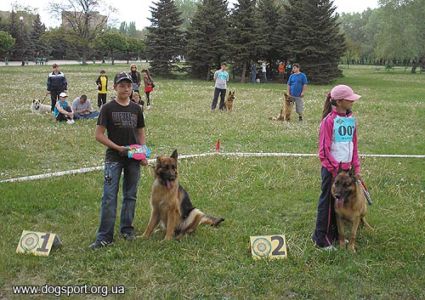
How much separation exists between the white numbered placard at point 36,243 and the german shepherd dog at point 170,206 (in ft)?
3.90

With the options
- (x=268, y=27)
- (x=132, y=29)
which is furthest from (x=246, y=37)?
(x=132, y=29)

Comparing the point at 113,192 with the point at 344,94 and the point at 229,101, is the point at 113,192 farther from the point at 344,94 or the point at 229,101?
the point at 229,101

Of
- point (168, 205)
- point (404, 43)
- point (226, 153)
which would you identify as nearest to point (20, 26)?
point (404, 43)

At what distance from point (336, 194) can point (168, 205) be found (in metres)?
2.05

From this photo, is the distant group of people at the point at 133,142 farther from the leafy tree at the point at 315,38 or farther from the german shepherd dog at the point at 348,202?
the leafy tree at the point at 315,38

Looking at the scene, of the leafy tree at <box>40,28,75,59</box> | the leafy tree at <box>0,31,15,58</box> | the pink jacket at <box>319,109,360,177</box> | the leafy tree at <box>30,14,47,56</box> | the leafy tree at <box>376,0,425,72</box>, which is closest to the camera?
the pink jacket at <box>319,109,360,177</box>

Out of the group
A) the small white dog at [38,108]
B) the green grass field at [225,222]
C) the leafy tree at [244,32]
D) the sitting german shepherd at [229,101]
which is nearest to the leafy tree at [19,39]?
the leafy tree at [244,32]

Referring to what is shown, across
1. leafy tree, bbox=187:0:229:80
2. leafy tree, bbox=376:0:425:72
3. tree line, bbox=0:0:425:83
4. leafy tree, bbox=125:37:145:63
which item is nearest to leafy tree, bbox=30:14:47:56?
leafy tree, bbox=125:37:145:63

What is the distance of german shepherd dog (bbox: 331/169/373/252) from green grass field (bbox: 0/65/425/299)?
310 millimetres

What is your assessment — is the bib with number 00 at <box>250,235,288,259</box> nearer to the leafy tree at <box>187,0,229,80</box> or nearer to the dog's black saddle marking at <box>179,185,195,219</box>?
the dog's black saddle marking at <box>179,185,195,219</box>

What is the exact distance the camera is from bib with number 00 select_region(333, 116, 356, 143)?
521cm

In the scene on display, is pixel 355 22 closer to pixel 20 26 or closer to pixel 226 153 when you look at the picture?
pixel 20 26

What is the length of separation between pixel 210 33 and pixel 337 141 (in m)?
37.2

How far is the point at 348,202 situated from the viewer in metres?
5.34
